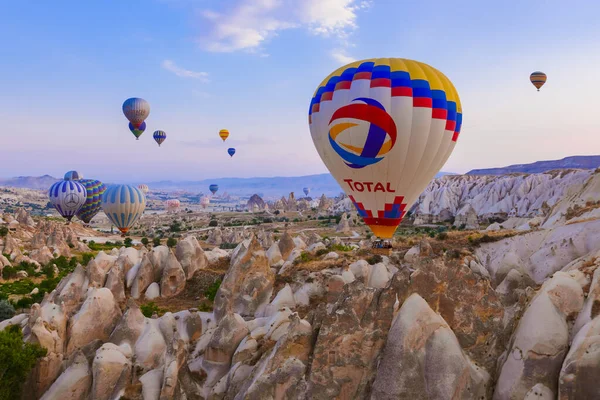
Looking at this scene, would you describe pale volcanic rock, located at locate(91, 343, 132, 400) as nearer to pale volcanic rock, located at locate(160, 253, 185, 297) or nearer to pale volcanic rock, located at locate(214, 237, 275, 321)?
pale volcanic rock, located at locate(214, 237, 275, 321)

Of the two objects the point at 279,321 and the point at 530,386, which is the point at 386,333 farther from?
the point at 279,321

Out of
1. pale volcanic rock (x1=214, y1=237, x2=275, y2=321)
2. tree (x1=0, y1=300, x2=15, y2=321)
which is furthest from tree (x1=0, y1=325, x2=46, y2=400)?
tree (x1=0, y1=300, x2=15, y2=321)

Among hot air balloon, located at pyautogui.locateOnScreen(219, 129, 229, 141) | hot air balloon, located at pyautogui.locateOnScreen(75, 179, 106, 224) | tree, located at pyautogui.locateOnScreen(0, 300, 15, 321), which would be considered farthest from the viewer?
hot air balloon, located at pyautogui.locateOnScreen(219, 129, 229, 141)

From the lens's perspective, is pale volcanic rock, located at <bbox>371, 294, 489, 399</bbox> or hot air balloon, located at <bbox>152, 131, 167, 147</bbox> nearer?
pale volcanic rock, located at <bbox>371, 294, 489, 399</bbox>

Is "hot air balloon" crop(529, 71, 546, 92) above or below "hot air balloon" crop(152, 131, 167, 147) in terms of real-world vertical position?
above

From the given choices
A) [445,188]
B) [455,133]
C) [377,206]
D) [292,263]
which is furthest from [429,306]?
[445,188]

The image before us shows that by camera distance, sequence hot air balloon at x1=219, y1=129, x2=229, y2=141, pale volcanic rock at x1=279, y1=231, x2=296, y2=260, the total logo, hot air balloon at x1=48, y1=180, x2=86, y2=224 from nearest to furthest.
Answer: the total logo → pale volcanic rock at x1=279, y1=231, x2=296, y2=260 → hot air balloon at x1=48, y1=180, x2=86, y2=224 → hot air balloon at x1=219, y1=129, x2=229, y2=141

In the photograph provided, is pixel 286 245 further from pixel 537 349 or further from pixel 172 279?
pixel 537 349

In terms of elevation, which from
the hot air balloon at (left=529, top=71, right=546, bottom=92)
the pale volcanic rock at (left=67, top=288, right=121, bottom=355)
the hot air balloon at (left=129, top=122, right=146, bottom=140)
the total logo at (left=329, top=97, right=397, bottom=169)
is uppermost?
the hot air balloon at (left=529, top=71, right=546, bottom=92)
